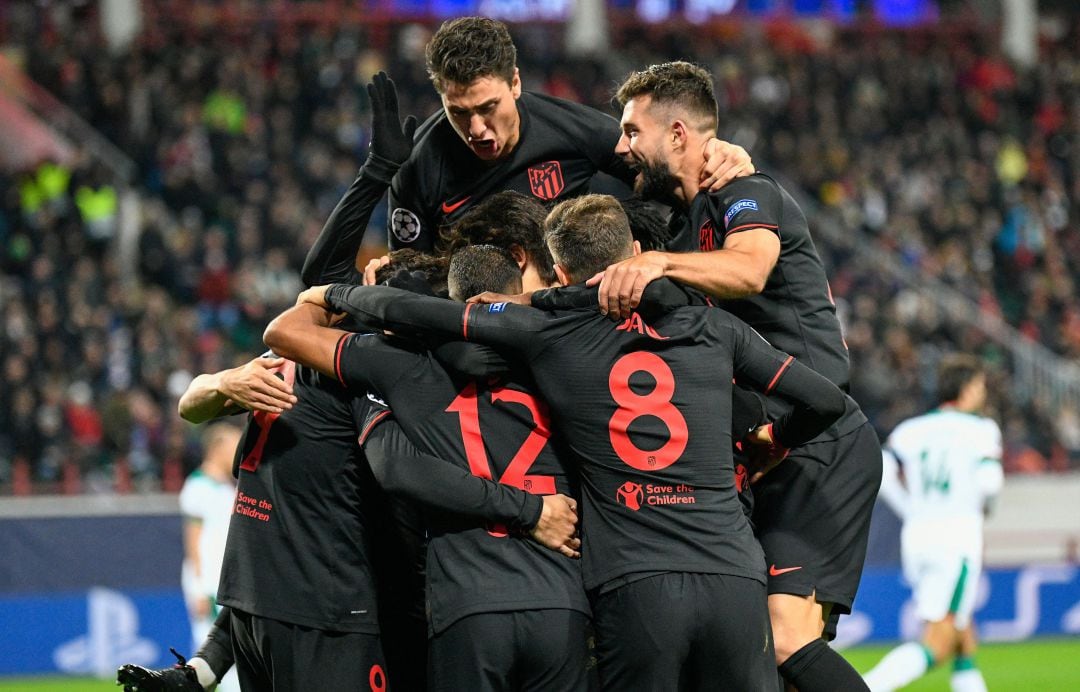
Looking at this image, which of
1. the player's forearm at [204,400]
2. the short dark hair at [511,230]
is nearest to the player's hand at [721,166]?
the short dark hair at [511,230]

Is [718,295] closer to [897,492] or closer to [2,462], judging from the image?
[897,492]

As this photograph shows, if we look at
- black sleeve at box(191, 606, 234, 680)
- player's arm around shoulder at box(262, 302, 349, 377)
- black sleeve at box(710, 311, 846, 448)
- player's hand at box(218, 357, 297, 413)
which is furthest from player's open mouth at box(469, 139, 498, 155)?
black sleeve at box(191, 606, 234, 680)

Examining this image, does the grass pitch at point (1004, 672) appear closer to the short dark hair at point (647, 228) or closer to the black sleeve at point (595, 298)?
the short dark hair at point (647, 228)

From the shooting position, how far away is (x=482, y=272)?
4.71 metres

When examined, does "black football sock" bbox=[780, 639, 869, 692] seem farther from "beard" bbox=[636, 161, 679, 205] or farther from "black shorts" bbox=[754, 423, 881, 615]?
"beard" bbox=[636, 161, 679, 205]

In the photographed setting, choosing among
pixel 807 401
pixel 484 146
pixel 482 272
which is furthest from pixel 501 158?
pixel 807 401

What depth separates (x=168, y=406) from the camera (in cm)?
1395

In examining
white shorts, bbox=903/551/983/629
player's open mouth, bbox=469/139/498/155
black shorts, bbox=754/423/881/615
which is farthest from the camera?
white shorts, bbox=903/551/983/629

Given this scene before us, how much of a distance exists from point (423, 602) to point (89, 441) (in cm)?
945

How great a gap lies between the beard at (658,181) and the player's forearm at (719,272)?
0.56m

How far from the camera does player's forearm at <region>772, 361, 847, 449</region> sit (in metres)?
4.50

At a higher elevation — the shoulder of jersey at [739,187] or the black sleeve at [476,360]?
the shoulder of jersey at [739,187]

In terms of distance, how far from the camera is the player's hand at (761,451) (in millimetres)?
4812

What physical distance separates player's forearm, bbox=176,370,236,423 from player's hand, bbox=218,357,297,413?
12 cm
